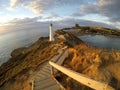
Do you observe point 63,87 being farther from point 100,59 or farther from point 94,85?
point 94,85

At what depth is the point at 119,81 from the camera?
34.3 ft

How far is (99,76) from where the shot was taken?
11164mm

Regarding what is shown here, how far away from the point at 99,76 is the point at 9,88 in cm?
1052

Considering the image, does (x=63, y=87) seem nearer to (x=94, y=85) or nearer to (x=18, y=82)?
(x=94, y=85)

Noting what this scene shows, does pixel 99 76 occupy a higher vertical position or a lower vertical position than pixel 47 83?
higher

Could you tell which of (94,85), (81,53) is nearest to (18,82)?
(81,53)

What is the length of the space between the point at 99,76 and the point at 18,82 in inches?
401

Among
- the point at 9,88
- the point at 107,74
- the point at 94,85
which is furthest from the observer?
the point at 9,88

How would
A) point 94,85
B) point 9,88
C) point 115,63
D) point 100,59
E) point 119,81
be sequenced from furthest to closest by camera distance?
1. point 9,88
2. point 100,59
3. point 115,63
4. point 119,81
5. point 94,85

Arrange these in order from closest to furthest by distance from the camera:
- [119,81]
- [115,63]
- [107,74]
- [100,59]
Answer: [119,81] → [107,74] → [115,63] → [100,59]

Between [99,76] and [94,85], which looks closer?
[94,85]

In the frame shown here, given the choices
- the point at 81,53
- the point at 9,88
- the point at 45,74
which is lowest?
the point at 9,88

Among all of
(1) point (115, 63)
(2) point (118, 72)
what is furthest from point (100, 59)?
(2) point (118, 72)

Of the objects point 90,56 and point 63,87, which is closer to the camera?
point 63,87
